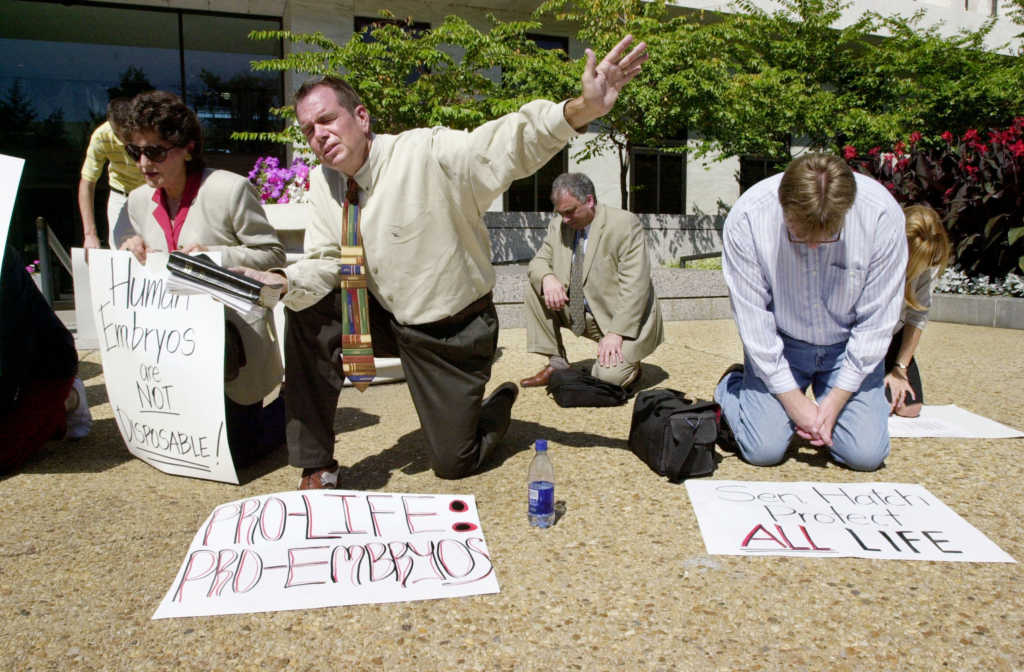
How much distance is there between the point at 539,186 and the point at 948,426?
36.2 feet

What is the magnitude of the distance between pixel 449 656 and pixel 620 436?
2071 millimetres

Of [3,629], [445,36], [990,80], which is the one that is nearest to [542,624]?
[3,629]

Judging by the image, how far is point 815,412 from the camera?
311cm

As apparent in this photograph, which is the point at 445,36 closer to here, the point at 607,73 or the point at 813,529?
the point at 607,73

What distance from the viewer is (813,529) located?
8.25 feet

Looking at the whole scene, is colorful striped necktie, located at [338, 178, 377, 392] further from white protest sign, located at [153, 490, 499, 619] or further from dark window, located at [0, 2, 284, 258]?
dark window, located at [0, 2, 284, 258]

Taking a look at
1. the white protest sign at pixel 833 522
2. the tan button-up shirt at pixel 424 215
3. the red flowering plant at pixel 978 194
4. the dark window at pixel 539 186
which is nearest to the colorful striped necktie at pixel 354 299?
the tan button-up shirt at pixel 424 215

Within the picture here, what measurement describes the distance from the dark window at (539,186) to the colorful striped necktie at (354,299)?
11212 mm

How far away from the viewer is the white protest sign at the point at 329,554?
6.95 ft

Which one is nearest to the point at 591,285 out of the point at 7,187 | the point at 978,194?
the point at 7,187

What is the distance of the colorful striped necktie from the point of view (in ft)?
9.26

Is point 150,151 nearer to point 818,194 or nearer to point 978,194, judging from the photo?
point 818,194

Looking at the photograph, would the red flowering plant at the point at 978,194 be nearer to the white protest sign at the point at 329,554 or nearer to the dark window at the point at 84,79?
the white protest sign at the point at 329,554

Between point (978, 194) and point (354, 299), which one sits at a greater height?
point (978, 194)
